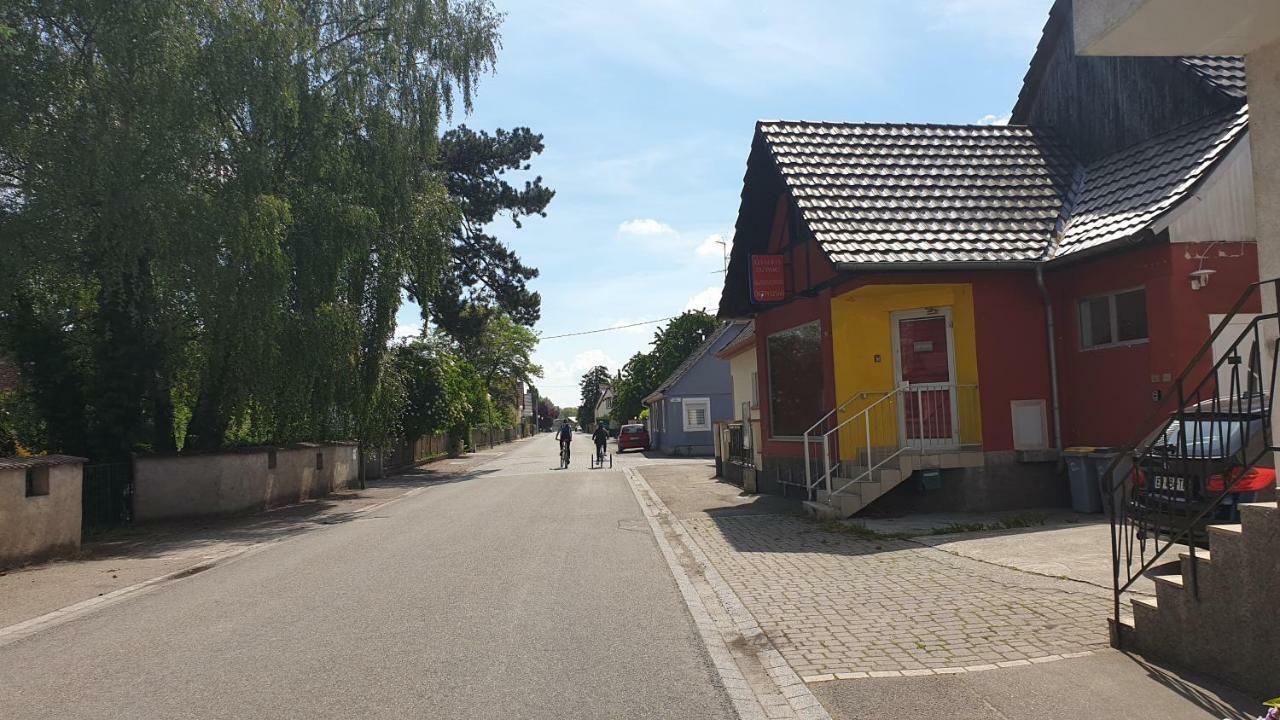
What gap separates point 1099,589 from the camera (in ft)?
25.6

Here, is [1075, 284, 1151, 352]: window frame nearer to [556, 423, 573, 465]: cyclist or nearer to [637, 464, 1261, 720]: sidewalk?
[637, 464, 1261, 720]: sidewalk

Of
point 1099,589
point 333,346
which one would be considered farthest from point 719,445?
point 1099,589

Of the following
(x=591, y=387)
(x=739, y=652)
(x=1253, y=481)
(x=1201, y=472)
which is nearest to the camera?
(x=1201, y=472)

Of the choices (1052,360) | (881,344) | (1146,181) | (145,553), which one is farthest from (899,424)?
(145,553)

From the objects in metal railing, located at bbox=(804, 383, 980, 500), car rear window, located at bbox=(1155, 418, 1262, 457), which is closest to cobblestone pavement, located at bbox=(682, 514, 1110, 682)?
car rear window, located at bbox=(1155, 418, 1262, 457)

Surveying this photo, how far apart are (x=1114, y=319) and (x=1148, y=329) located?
3.11 ft

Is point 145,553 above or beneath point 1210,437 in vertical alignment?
beneath

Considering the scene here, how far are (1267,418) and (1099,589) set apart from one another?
285 centimetres

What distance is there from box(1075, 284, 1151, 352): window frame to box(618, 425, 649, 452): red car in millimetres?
39531

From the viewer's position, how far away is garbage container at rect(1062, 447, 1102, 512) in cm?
1289

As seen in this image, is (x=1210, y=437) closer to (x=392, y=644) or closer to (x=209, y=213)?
(x=392, y=644)

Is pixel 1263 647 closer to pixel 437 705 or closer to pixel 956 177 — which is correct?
pixel 437 705

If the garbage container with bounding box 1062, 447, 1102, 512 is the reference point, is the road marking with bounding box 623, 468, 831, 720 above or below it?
below

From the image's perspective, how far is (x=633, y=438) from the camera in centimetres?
5297
